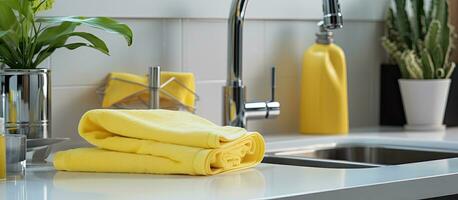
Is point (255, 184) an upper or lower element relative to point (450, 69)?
lower

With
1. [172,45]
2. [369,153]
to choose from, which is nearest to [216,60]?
[172,45]

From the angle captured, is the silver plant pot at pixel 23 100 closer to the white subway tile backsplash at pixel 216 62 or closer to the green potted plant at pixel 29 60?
the green potted plant at pixel 29 60

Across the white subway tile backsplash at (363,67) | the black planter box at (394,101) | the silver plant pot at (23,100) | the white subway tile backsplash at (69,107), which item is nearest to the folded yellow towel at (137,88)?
the white subway tile backsplash at (69,107)

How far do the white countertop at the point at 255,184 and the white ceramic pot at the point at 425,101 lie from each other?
2.38ft

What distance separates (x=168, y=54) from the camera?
210cm

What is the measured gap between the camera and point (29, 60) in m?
1.66

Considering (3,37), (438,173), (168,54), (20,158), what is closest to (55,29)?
(3,37)

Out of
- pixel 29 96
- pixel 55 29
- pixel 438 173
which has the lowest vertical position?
pixel 438 173

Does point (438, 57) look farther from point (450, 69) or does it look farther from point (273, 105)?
point (273, 105)

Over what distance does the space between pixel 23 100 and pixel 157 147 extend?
0.28m

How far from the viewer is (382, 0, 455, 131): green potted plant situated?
2.38 meters

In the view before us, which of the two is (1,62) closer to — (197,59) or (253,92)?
(197,59)

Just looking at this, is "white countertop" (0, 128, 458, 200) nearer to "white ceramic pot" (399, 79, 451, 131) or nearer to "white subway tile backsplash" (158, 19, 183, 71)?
"white subway tile backsplash" (158, 19, 183, 71)

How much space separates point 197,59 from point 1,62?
576 mm
